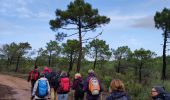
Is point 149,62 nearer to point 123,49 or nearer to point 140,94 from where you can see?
point 123,49

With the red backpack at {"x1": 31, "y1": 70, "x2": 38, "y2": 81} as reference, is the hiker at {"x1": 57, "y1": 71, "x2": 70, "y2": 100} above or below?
below

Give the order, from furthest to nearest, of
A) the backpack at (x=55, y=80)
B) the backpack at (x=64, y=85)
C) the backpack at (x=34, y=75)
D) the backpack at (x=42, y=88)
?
the backpack at (x=34, y=75) < the backpack at (x=55, y=80) < the backpack at (x=64, y=85) < the backpack at (x=42, y=88)

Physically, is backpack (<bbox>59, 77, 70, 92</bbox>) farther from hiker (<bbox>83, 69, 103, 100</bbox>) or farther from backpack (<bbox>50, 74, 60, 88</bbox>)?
hiker (<bbox>83, 69, 103, 100</bbox>)

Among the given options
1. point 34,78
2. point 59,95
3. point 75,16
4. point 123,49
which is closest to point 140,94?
point 34,78

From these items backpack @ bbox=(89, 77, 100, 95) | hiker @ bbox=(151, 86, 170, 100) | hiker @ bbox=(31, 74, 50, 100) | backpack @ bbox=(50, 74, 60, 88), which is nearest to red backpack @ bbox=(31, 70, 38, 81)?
backpack @ bbox=(50, 74, 60, 88)

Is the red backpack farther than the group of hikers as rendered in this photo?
Yes

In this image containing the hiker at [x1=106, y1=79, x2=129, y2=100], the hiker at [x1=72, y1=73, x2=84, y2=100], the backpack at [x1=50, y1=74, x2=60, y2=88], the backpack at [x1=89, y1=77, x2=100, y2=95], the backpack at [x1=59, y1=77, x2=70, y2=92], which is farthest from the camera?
the backpack at [x1=50, y1=74, x2=60, y2=88]

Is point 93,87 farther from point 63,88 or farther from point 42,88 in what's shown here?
point 63,88

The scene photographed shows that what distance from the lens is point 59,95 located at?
16219 millimetres

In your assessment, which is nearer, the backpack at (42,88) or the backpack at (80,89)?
the backpack at (42,88)

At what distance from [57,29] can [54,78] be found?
2596 centimetres

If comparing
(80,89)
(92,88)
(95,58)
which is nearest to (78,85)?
(80,89)

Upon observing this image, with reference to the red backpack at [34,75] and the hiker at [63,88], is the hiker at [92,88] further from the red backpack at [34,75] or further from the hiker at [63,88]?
the red backpack at [34,75]

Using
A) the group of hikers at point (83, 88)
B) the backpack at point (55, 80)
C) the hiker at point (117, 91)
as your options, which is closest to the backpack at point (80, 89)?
the group of hikers at point (83, 88)
